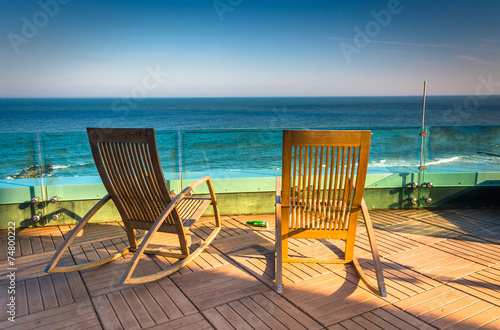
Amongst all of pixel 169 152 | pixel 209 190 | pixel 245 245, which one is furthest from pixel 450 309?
pixel 169 152

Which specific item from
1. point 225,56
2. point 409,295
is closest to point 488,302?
point 409,295

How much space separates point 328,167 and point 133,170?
4.55 feet

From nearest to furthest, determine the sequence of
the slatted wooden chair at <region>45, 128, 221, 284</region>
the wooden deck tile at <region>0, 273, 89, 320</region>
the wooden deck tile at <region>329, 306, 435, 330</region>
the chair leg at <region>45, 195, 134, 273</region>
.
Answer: the wooden deck tile at <region>329, 306, 435, 330</region>
the wooden deck tile at <region>0, 273, 89, 320</region>
the slatted wooden chair at <region>45, 128, 221, 284</region>
the chair leg at <region>45, 195, 134, 273</region>

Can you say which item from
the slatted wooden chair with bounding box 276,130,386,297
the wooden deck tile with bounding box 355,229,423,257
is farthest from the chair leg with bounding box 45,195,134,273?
the wooden deck tile with bounding box 355,229,423,257

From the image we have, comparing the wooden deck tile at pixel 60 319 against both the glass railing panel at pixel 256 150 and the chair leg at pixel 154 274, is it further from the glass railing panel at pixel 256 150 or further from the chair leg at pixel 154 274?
the glass railing panel at pixel 256 150

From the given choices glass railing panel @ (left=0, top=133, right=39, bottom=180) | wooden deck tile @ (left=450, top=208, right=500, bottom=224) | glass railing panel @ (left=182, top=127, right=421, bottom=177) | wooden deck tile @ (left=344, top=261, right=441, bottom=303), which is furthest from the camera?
glass railing panel @ (left=182, top=127, right=421, bottom=177)

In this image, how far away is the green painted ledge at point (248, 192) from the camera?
395 cm

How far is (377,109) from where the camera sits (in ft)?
185

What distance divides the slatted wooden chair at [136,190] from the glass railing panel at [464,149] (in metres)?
3.14

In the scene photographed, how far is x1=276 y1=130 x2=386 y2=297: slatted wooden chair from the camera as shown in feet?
8.25

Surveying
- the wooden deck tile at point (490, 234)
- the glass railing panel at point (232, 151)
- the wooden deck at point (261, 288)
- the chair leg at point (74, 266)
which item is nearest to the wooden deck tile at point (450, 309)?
the wooden deck at point (261, 288)

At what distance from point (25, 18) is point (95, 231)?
4132cm

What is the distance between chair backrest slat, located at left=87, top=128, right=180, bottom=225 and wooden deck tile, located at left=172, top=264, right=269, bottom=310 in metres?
0.46

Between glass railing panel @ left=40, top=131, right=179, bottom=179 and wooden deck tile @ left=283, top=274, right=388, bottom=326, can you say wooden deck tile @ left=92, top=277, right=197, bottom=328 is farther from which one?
glass railing panel @ left=40, top=131, right=179, bottom=179
